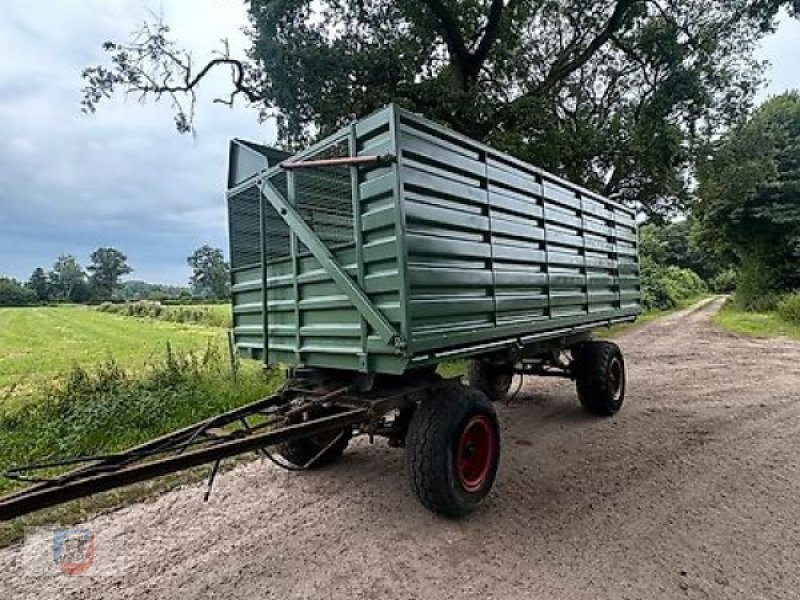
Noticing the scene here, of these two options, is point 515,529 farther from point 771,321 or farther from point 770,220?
point 770,220

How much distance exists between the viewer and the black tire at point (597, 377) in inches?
209

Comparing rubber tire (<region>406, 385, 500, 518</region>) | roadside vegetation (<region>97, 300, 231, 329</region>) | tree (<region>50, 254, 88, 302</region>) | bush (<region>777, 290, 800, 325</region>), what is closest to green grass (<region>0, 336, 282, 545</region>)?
rubber tire (<region>406, 385, 500, 518</region>)

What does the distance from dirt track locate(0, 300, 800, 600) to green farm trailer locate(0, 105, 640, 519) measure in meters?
0.32

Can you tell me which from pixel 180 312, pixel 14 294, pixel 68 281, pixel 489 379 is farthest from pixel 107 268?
pixel 489 379

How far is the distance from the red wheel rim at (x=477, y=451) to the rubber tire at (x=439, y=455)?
75 millimetres

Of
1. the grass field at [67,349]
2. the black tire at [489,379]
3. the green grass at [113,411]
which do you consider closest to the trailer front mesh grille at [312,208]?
the green grass at [113,411]

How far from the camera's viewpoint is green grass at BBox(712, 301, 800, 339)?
1288 cm

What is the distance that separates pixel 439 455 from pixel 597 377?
3117 mm

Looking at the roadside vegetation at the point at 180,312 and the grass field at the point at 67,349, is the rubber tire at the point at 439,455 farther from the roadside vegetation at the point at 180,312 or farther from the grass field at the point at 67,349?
the roadside vegetation at the point at 180,312

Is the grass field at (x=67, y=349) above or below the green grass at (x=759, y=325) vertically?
above

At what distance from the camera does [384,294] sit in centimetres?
279

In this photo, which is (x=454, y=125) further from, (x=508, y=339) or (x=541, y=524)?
(x=541, y=524)

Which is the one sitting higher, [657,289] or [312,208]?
[657,289]

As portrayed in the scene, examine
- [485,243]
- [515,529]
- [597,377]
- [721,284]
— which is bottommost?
[515,529]
